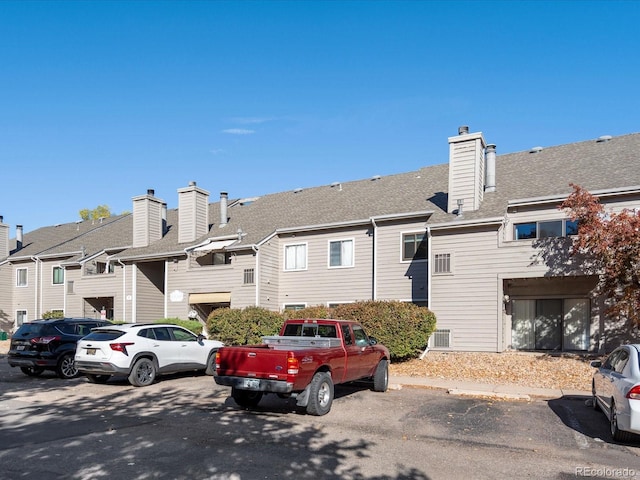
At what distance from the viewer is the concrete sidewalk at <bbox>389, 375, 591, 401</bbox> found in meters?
12.6

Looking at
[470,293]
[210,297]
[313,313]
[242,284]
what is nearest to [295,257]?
[242,284]

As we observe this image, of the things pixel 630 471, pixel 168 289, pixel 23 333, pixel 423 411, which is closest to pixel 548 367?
pixel 423 411

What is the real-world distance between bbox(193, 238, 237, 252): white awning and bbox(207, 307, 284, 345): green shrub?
18.8 feet

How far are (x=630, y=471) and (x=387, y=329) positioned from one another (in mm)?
10571

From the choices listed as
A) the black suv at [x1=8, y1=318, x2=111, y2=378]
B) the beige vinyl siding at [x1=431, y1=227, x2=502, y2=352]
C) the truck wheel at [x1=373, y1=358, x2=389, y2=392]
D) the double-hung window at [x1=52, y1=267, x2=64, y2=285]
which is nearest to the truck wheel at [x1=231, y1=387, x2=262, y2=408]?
the truck wheel at [x1=373, y1=358, x2=389, y2=392]

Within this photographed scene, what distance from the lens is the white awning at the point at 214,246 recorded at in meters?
25.5

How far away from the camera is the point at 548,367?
51.2 ft

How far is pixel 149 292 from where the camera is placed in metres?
29.4

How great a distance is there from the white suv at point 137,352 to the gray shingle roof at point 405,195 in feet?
32.7

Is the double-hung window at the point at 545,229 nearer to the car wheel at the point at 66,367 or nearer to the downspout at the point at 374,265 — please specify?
the downspout at the point at 374,265

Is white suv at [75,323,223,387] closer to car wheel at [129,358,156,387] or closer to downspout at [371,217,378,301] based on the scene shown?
car wheel at [129,358,156,387]

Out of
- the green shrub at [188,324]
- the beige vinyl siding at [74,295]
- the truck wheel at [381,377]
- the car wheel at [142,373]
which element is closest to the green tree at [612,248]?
the truck wheel at [381,377]

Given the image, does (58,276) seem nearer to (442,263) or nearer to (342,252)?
(342,252)

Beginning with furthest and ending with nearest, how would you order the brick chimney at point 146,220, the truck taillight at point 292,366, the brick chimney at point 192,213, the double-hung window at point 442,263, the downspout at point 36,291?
the downspout at point 36,291, the brick chimney at point 146,220, the brick chimney at point 192,213, the double-hung window at point 442,263, the truck taillight at point 292,366
